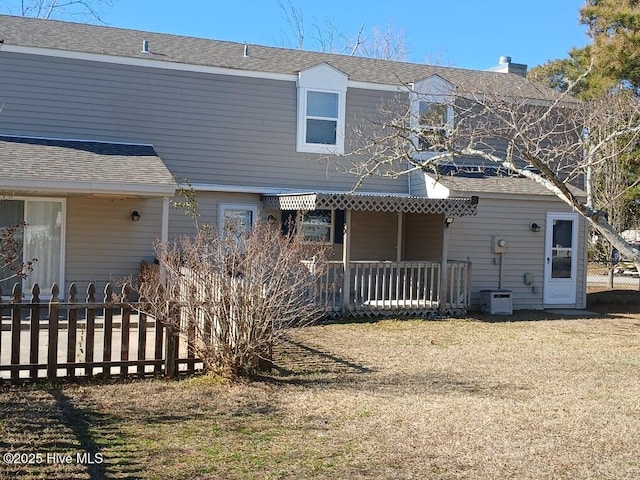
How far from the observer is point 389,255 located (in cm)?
1688

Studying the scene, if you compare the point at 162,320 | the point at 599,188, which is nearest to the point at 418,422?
the point at 162,320

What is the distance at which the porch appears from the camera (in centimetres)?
1370

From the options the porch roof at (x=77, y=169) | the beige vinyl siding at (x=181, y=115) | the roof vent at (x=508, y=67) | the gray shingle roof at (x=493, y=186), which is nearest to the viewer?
the porch roof at (x=77, y=169)

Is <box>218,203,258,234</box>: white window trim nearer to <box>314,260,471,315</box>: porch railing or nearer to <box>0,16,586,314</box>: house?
<box>0,16,586,314</box>: house

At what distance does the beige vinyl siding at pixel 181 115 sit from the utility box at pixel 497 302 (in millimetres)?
3652

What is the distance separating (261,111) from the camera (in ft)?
50.8

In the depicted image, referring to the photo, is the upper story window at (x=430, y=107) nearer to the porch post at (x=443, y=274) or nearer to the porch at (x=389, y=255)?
the porch at (x=389, y=255)

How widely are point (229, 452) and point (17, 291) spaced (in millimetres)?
3306

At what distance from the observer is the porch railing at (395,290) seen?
13914 mm

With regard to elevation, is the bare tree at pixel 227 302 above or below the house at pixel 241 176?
below

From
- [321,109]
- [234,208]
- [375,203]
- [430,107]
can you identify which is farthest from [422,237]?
[234,208]

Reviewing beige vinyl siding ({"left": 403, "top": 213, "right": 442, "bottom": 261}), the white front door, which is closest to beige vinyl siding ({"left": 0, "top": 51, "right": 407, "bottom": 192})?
beige vinyl siding ({"left": 403, "top": 213, "right": 442, "bottom": 261})

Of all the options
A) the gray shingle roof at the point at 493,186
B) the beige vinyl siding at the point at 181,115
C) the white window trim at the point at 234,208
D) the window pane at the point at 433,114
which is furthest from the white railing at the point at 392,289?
the window pane at the point at 433,114

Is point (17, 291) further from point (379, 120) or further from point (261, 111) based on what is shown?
point (379, 120)
